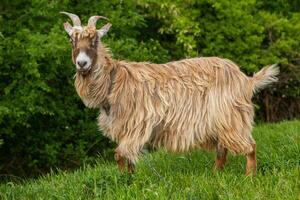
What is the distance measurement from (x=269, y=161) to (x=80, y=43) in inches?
101

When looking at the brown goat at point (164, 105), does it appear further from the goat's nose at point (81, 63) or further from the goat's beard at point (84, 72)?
the goat's nose at point (81, 63)

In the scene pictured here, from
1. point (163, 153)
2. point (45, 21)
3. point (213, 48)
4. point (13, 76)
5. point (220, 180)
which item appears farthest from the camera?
point (213, 48)

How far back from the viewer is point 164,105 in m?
6.58

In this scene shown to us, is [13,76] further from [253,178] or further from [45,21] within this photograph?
[253,178]

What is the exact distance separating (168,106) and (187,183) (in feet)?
4.12

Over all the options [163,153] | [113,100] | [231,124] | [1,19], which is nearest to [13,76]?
[1,19]

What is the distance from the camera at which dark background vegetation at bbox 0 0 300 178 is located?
10.9 m

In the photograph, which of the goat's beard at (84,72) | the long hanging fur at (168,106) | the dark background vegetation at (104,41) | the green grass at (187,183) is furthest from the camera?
the dark background vegetation at (104,41)

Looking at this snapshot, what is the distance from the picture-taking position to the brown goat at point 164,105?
21.4 ft

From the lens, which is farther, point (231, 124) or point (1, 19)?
point (1, 19)

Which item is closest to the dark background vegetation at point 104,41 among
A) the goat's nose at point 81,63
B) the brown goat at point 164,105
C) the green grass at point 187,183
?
the green grass at point 187,183

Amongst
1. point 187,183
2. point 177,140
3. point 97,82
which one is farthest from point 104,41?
point 187,183

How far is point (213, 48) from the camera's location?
46.5 feet

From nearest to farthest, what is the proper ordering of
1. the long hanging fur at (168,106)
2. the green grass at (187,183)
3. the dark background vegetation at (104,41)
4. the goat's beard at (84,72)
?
the green grass at (187,183), the goat's beard at (84,72), the long hanging fur at (168,106), the dark background vegetation at (104,41)
